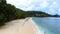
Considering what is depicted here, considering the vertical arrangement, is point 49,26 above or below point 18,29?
below

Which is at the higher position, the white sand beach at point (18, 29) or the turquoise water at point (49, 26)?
the white sand beach at point (18, 29)

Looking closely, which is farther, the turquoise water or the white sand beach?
the turquoise water

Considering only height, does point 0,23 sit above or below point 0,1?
below

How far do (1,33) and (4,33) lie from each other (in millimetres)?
246

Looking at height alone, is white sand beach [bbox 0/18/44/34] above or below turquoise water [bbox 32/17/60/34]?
above

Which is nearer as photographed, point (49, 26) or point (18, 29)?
point (18, 29)

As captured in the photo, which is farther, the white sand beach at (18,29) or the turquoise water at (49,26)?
the turquoise water at (49,26)

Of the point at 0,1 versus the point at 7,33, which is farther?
the point at 0,1

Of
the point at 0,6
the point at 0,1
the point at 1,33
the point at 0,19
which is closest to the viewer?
the point at 1,33

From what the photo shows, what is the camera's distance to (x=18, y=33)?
13.3m

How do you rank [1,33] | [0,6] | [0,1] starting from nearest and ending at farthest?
[1,33] < [0,6] < [0,1]

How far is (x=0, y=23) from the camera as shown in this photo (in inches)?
673

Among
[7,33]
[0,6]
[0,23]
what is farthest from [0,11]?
[7,33]

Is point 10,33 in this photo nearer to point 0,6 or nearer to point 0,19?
point 0,19
